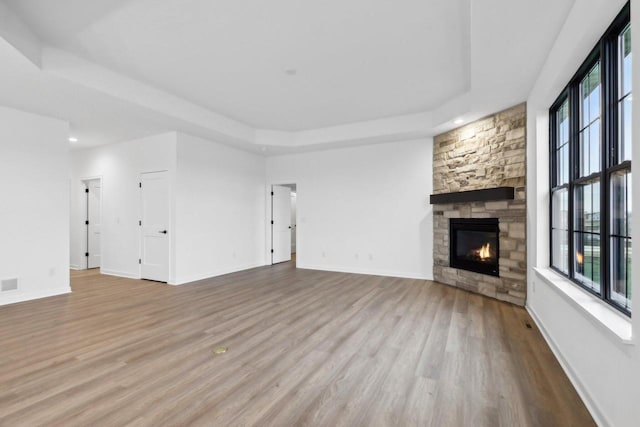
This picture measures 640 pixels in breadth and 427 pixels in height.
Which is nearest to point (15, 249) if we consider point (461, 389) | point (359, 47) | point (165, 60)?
point (165, 60)

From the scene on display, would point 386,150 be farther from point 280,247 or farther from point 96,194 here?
point 96,194

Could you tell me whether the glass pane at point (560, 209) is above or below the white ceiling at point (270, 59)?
below

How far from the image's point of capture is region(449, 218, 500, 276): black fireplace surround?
449cm

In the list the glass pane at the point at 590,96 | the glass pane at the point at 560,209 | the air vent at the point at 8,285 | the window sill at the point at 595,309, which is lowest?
the air vent at the point at 8,285

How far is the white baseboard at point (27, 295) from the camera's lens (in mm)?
4184

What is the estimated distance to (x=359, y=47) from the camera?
3254mm

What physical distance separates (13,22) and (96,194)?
5.24m

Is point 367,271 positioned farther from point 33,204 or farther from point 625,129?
point 33,204

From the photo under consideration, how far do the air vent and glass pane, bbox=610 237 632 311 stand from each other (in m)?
6.75

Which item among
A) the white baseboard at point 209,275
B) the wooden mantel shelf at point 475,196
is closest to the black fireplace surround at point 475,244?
the wooden mantel shelf at point 475,196

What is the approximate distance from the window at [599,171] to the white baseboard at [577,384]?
1.99 ft

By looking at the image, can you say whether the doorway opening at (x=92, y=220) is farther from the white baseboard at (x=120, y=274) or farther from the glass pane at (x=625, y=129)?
the glass pane at (x=625, y=129)

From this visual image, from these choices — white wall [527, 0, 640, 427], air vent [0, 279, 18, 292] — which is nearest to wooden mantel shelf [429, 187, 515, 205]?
white wall [527, 0, 640, 427]

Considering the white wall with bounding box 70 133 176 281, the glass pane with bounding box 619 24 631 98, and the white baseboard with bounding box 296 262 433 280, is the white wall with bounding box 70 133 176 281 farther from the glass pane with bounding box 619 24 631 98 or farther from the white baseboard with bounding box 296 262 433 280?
the glass pane with bounding box 619 24 631 98
